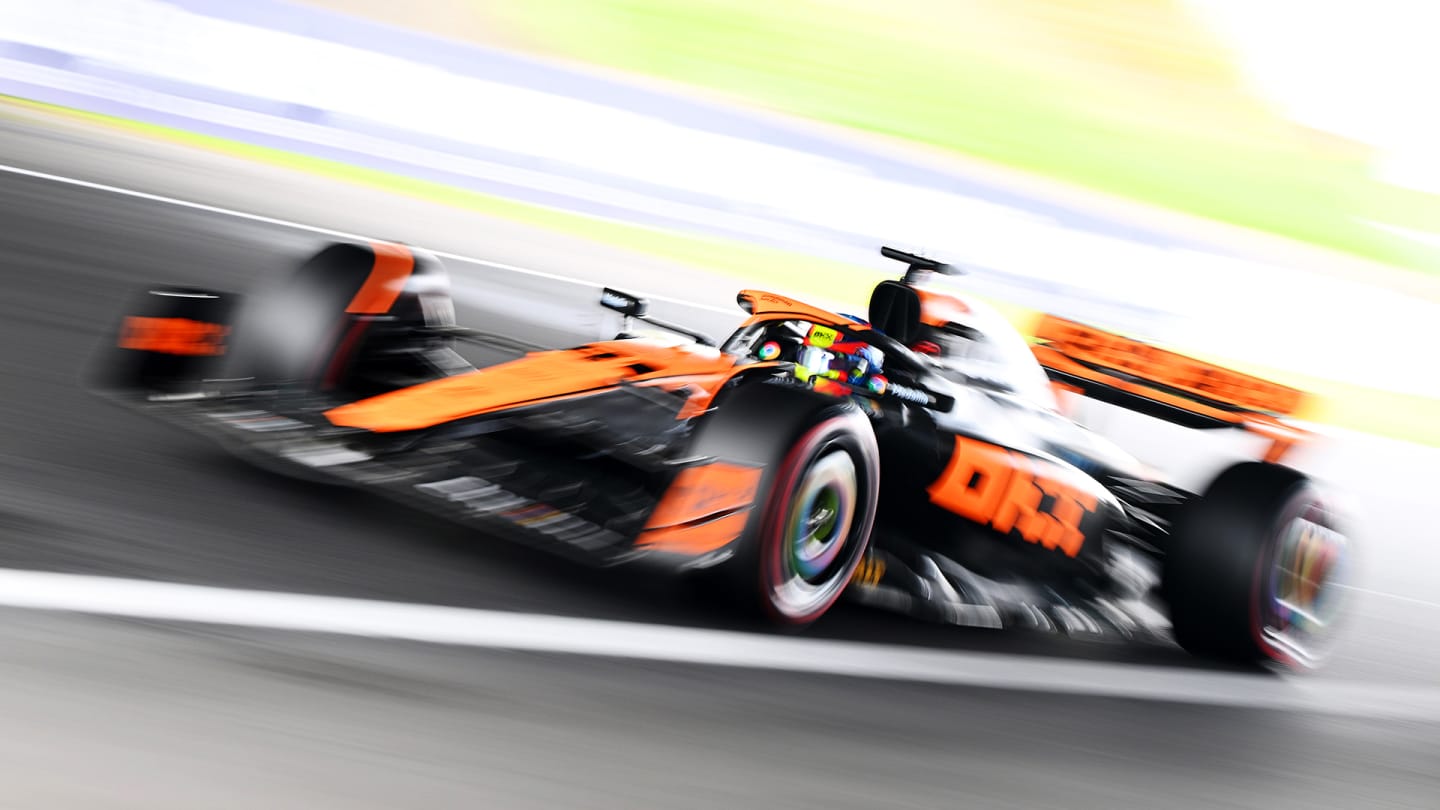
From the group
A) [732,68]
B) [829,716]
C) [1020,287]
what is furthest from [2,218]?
[732,68]

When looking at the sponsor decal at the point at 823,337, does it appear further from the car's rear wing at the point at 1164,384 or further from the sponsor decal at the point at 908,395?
the car's rear wing at the point at 1164,384

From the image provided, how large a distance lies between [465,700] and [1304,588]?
3.15m

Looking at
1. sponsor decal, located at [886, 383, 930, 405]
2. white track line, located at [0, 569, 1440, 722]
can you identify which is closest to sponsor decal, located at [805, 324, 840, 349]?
sponsor decal, located at [886, 383, 930, 405]

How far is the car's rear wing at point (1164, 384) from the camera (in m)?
5.57

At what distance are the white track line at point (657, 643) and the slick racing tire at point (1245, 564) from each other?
0.13 metres

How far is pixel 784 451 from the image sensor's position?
3.76m

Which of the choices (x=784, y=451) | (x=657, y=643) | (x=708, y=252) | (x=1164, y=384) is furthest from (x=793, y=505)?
(x=708, y=252)

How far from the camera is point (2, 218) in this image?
8.32 m

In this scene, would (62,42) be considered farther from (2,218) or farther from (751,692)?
(751,692)

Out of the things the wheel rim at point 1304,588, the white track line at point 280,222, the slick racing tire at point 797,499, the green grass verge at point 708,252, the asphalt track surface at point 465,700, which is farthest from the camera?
the green grass verge at point 708,252

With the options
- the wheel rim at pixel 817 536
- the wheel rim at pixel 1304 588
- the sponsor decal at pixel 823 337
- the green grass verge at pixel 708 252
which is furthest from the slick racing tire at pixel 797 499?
the green grass verge at pixel 708 252

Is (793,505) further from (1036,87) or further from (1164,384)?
(1036,87)

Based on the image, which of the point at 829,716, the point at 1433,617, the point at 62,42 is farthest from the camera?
the point at 62,42

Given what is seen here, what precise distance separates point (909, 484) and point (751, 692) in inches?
45.6
